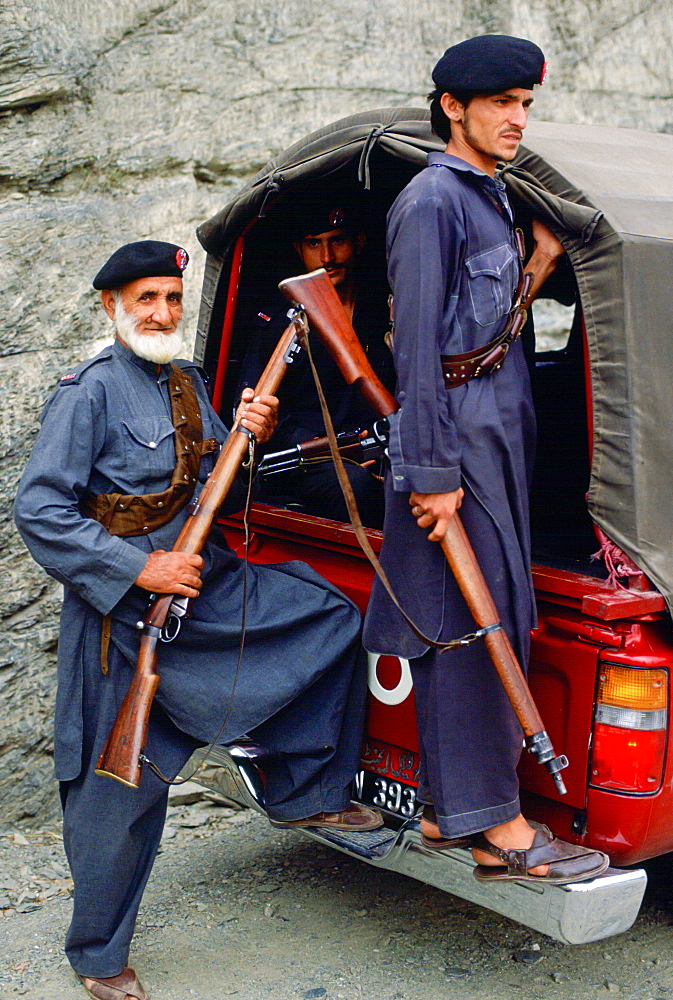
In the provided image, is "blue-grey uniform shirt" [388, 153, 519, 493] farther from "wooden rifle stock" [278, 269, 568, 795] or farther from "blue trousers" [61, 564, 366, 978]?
"blue trousers" [61, 564, 366, 978]

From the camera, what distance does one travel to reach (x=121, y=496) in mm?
2896

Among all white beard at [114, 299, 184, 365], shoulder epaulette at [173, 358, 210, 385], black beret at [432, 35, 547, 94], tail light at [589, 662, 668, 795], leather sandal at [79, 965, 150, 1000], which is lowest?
leather sandal at [79, 965, 150, 1000]

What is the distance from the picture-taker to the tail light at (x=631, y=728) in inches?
102

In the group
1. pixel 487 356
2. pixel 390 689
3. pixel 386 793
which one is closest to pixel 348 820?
pixel 386 793

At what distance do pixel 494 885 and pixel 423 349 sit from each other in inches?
52.5

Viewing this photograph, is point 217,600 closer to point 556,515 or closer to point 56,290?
point 556,515

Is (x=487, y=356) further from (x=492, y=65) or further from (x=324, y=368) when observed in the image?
(x=324, y=368)

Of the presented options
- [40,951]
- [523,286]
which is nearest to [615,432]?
[523,286]

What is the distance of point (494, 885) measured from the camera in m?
2.65

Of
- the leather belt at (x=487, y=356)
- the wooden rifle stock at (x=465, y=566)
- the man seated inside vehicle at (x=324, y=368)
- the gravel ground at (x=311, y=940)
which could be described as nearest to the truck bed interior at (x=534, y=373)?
the man seated inside vehicle at (x=324, y=368)

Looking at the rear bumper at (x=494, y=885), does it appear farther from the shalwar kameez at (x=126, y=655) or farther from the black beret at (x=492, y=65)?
the black beret at (x=492, y=65)

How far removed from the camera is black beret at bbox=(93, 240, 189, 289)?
296cm

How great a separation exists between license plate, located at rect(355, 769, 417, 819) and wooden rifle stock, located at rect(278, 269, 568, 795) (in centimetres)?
63

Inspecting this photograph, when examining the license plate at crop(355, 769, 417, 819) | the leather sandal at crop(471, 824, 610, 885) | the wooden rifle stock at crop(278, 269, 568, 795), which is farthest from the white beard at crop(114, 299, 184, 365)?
the leather sandal at crop(471, 824, 610, 885)
